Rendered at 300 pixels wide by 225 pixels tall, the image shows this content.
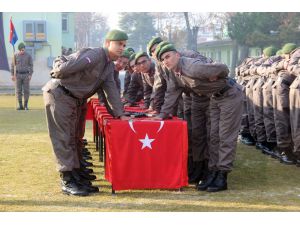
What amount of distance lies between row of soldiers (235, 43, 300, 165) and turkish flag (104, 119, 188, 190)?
7.30 feet

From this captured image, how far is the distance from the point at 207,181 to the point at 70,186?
149cm

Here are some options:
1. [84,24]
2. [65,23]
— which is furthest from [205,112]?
[84,24]

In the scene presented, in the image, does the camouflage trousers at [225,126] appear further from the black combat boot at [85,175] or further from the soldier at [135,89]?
the soldier at [135,89]

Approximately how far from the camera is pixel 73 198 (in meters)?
6.08

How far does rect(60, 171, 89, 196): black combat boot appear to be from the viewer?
622cm

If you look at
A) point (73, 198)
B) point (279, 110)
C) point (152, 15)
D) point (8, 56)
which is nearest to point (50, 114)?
point (73, 198)

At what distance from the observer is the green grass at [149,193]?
564 cm

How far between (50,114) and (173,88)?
1.40 m

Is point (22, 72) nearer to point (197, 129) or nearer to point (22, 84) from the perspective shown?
point (22, 84)

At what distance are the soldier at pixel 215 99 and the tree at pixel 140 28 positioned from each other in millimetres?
65791

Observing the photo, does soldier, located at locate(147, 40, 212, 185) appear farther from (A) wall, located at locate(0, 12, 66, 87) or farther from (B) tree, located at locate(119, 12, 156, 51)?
(B) tree, located at locate(119, 12, 156, 51)

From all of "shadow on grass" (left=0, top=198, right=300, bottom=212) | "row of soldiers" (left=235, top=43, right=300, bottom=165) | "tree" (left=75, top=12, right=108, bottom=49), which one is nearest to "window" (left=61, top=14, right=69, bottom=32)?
"tree" (left=75, top=12, right=108, bottom=49)

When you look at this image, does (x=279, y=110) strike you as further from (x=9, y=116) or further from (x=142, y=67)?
(x=9, y=116)

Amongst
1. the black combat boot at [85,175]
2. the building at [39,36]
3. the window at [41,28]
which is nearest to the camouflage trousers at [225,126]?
the black combat boot at [85,175]
